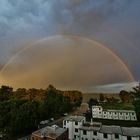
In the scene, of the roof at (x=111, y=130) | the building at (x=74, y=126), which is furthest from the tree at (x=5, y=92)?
the roof at (x=111, y=130)

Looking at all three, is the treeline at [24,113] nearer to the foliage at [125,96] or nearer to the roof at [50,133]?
the roof at [50,133]

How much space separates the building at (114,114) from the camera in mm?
80562

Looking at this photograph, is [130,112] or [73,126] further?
[130,112]

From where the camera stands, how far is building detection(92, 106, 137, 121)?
80.6 meters

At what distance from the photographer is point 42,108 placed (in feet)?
231

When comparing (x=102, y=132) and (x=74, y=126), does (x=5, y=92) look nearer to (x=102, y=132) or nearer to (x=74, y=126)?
(x=74, y=126)

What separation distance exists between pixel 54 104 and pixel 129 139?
46.9 meters

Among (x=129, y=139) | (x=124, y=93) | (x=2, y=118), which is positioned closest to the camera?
(x=129, y=139)

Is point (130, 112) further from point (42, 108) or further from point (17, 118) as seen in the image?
point (17, 118)

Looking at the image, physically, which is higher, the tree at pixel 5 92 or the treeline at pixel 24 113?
the tree at pixel 5 92

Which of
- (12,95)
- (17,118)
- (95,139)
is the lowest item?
(95,139)

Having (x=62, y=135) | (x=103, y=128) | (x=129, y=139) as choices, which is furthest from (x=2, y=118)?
(x=129, y=139)

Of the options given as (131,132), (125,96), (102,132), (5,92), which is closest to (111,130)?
(102,132)

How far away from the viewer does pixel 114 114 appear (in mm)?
84625
